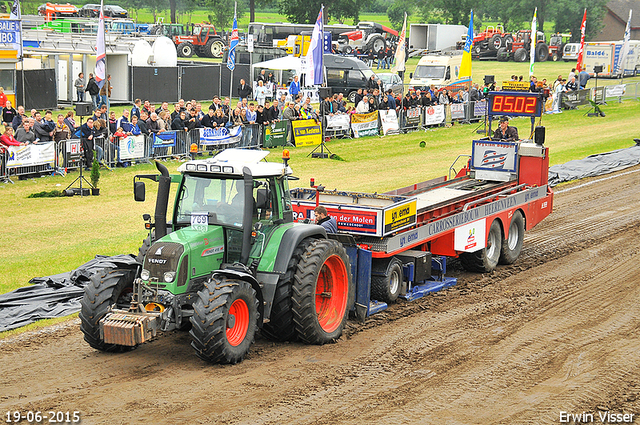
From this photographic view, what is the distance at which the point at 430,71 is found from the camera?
40.9 meters

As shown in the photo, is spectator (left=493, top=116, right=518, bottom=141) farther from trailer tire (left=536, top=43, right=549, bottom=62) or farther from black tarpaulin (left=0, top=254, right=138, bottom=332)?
trailer tire (left=536, top=43, right=549, bottom=62)

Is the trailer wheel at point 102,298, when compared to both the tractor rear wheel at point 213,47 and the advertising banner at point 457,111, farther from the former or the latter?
the tractor rear wheel at point 213,47

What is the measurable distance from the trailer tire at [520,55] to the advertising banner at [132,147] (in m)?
44.1

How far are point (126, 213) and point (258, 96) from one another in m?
19.0

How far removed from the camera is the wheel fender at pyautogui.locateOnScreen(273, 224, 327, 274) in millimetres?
9575

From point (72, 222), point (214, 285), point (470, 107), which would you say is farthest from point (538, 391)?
point (470, 107)

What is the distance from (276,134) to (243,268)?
59.7 feet

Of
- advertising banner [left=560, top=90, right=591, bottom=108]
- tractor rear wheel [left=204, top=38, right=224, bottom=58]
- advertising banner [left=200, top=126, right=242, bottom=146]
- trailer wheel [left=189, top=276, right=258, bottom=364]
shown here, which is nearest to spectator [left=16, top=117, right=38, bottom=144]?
advertising banner [left=200, top=126, right=242, bottom=146]

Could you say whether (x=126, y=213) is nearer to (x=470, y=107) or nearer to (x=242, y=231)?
(x=242, y=231)

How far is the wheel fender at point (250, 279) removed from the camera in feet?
29.5

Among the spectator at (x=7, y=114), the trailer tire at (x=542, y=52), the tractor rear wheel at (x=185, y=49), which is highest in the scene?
the trailer tire at (x=542, y=52)

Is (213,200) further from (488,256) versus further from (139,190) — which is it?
(488,256)

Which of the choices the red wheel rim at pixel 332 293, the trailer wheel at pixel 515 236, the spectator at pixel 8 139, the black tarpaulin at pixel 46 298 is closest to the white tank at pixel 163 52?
the spectator at pixel 8 139

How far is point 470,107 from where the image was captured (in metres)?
35.5
